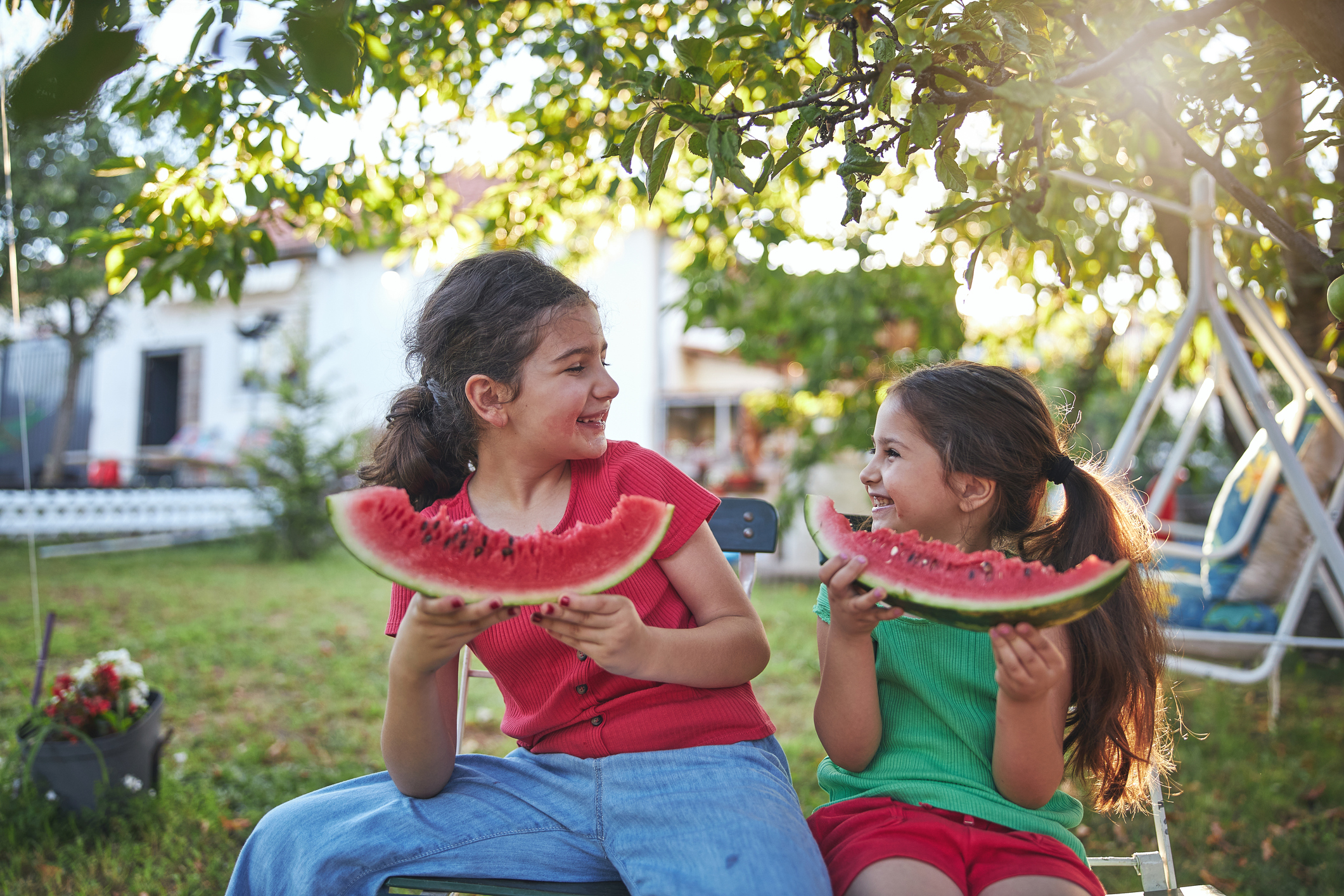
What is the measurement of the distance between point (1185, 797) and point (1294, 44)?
3.20 metres

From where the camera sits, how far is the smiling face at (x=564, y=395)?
1838mm

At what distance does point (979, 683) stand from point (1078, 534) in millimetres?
404

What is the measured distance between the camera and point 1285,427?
416 centimetres

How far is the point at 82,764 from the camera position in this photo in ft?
10.2

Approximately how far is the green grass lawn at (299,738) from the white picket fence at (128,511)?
8.26ft

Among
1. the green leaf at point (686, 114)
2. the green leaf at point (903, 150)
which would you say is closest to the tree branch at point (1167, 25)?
the green leaf at point (903, 150)

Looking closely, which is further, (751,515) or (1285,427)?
(1285,427)

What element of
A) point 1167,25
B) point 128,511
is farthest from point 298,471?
point 1167,25

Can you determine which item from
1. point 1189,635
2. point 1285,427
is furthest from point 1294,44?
point 1285,427

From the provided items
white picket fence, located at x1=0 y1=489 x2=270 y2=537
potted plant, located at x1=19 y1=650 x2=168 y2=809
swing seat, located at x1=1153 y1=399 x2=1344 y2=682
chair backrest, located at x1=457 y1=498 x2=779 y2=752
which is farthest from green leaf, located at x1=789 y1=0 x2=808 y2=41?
white picket fence, located at x1=0 y1=489 x2=270 y2=537

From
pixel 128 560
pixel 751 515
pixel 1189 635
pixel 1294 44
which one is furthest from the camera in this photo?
pixel 128 560

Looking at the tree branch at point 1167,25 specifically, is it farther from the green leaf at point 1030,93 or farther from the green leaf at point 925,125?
the green leaf at point 925,125

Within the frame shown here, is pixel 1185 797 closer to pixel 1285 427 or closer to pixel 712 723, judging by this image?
pixel 1285 427

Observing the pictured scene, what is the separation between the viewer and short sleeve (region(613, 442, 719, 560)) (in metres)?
1.83
